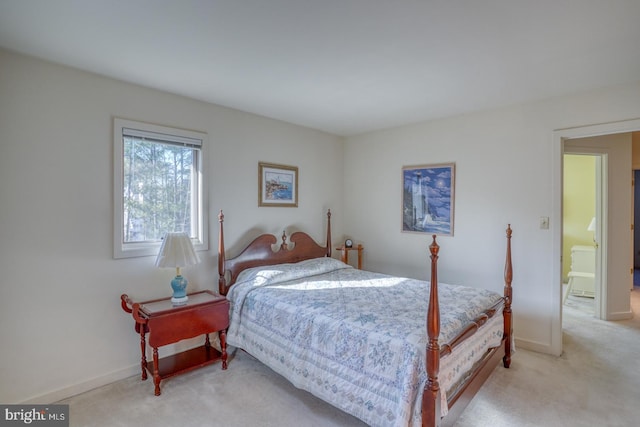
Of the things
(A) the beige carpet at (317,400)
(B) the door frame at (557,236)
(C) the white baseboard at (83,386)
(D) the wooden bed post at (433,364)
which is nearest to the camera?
(D) the wooden bed post at (433,364)

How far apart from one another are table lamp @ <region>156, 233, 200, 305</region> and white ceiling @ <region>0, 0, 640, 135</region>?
131cm

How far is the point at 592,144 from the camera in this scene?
3.89 m

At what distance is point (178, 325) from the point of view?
2.56 meters

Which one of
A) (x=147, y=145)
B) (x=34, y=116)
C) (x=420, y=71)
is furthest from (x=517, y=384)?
(x=34, y=116)

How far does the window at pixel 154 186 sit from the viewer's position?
2713 millimetres

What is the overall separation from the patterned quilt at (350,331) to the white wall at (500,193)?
0.78m

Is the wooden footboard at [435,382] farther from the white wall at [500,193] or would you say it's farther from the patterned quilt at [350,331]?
the white wall at [500,193]

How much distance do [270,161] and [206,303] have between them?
1789mm

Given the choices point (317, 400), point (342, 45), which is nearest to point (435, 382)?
point (317, 400)

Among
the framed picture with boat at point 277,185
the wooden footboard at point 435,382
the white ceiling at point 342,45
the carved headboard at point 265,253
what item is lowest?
the wooden footboard at point 435,382

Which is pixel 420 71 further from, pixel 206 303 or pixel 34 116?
pixel 34 116

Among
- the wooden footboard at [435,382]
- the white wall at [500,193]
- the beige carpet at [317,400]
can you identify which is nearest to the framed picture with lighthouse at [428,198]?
the white wall at [500,193]

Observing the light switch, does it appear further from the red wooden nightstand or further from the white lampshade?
the white lampshade

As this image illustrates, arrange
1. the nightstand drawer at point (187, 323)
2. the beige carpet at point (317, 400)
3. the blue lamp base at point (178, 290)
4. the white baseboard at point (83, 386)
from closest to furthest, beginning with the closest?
the beige carpet at point (317, 400) < the white baseboard at point (83, 386) < the nightstand drawer at point (187, 323) < the blue lamp base at point (178, 290)
